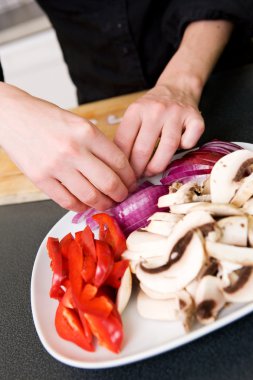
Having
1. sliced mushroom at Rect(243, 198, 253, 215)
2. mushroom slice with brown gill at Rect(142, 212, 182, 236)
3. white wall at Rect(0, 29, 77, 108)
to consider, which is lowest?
white wall at Rect(0, 29, 77, 108)

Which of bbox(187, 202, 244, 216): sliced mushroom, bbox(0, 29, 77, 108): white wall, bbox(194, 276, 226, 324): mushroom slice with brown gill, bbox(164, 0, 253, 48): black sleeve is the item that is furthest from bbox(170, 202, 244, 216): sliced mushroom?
bbox(0, 29, 77, 108): white wall

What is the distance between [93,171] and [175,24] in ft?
2.26

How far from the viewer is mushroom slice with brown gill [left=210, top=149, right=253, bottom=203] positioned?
75cm

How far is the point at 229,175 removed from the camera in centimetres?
76

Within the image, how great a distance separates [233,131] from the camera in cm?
115

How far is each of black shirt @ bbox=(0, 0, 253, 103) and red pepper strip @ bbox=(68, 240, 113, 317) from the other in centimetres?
82

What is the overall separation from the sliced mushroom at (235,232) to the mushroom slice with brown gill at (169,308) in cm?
10

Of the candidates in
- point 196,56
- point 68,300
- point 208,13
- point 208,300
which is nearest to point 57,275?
point 68,300

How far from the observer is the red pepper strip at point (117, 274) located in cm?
73

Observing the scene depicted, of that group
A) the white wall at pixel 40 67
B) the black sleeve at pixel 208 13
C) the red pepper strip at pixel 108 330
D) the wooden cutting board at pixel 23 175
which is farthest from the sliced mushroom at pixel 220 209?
the white wall at pixel 40 67

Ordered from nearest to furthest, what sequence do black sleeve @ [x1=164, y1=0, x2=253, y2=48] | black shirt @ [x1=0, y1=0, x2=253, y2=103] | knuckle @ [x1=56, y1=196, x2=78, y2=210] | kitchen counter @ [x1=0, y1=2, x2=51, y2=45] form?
knuckle @ [x1=56, y1=196, x2=78, y2=210] → black sleeve @ [x1=164, y1=0, x2=253, y2=48] → black shirt @ [x1=0, y1=0, x2=253, y2=103] → kitchen counter @ [x1=0, y1=2, x2=51, y2=45]

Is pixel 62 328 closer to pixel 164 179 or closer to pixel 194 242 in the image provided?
pixel 194 242

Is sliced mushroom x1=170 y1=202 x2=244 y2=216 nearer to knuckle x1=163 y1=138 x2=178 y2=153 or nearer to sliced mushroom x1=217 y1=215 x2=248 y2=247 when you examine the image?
sliced mushroom x1=217 y1=215 x2=248 y2=247

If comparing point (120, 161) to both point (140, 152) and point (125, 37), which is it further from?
point (125, 37)
